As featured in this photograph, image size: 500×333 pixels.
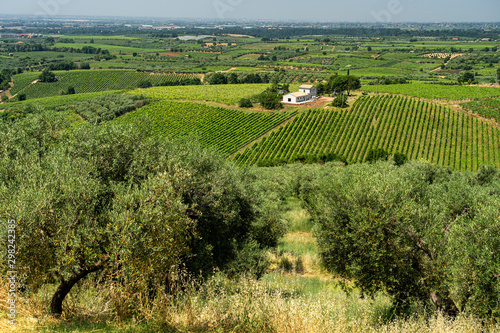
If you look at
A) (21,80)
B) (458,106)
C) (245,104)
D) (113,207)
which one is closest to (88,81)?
(21,80)

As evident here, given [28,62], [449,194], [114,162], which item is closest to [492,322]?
[449,194]

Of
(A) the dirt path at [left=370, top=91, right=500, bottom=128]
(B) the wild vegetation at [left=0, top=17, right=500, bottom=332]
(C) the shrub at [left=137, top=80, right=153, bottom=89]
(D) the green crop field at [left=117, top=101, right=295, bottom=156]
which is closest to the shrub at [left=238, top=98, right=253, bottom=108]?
(D) the green crop field at [left=117, top=101, right=295, bottom=156]

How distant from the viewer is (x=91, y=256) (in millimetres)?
8969

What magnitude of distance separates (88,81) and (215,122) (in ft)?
305

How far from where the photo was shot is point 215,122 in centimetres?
8425

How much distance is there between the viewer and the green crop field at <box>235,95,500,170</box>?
2628 inches

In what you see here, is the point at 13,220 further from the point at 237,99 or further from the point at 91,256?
the point at 237,99

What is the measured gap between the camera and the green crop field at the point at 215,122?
246 feet

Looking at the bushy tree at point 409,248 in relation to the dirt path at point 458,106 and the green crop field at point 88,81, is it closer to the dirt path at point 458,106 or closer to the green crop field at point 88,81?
the dirt path at point 458,106

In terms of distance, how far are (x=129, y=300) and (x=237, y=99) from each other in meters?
94.0

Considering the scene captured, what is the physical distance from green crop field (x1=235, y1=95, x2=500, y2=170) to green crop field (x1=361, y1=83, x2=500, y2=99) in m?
13.0

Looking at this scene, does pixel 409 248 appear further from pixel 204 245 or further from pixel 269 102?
pixel 269 102

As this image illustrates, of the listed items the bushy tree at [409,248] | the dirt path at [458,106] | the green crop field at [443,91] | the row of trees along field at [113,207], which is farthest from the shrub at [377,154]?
the row of trees along field at [113,207]

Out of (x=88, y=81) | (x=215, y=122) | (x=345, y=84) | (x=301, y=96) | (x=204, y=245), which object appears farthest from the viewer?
(x=88, y=81)
